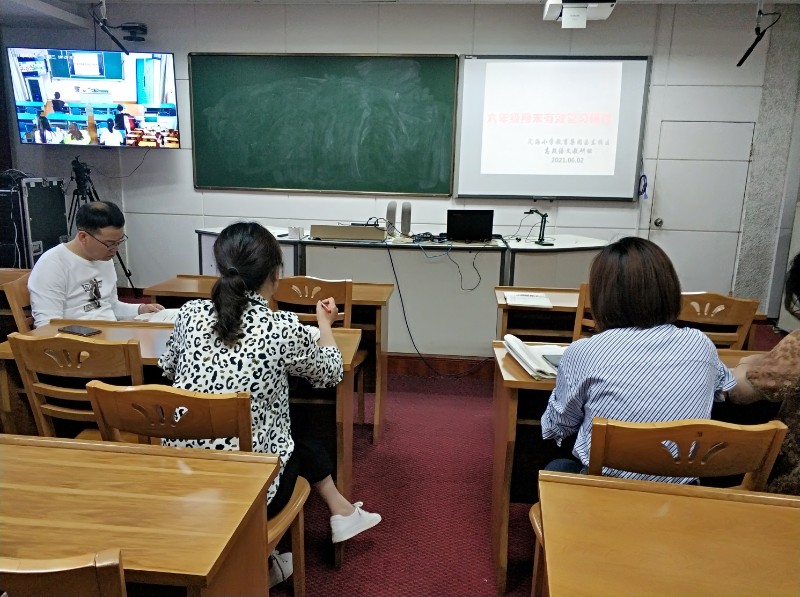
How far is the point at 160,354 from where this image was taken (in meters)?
1.70

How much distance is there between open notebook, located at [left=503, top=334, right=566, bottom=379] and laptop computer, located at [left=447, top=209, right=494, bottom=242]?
1824 mm

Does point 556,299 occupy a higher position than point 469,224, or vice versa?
point 469,224

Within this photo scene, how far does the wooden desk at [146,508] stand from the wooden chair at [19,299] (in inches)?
45.7

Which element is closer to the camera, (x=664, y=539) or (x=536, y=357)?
(x=664, y=539)

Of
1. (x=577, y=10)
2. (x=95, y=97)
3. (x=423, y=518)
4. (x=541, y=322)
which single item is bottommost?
(x=423, y=518)

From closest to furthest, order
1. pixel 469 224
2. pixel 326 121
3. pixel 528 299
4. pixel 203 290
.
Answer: pixel 528 299 → pixel 203 290 → pixel 469 224 → pixel 326 121

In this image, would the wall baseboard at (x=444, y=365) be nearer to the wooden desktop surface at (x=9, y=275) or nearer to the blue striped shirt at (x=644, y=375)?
the wooden desktop surface at (x=9, y=275)

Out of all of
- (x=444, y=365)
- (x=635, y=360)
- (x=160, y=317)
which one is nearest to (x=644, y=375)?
(x=635, y=360)

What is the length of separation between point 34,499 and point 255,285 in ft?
2.35

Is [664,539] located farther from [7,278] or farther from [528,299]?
[7,278]

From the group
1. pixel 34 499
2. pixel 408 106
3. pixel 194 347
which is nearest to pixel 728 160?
pixel 408 106

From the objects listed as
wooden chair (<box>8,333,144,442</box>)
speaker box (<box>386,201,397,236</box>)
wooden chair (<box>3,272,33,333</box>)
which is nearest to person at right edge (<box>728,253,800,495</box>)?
wooden chair (<box>8,333,144,442</box>)

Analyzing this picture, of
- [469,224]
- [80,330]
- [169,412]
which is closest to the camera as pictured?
[169,412]

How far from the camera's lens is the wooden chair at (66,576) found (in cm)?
64
